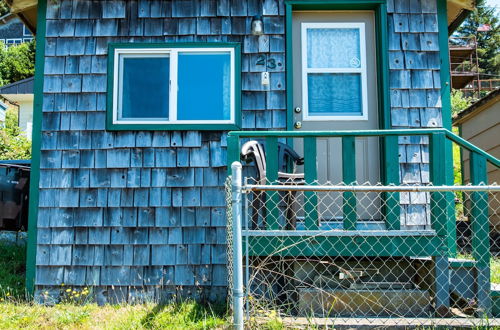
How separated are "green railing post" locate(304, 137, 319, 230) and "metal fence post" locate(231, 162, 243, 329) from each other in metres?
0.87

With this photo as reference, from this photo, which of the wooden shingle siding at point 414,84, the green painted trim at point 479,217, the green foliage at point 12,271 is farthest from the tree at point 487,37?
the green foliage at point 12,271

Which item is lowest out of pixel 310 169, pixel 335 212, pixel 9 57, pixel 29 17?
pixel 335 212

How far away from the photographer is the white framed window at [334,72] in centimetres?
505

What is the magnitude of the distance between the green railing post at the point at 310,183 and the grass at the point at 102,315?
3.17 ft

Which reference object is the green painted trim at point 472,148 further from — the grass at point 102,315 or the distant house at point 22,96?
the distant house at point 22,96

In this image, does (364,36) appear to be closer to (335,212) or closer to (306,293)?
(335,212)

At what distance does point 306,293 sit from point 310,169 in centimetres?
96

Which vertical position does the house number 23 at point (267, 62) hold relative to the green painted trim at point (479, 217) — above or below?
above

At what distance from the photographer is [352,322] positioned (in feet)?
10.9

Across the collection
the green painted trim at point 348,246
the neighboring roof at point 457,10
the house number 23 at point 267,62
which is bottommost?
the green painted trim at point 348,246

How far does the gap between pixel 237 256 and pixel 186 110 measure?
2.43 meters

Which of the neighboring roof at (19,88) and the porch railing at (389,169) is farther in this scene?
the neighboring roof at (19,88)

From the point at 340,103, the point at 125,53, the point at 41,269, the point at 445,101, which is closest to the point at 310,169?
the point at 340,103

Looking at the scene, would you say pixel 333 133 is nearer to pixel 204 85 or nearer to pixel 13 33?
pixel 204 85
